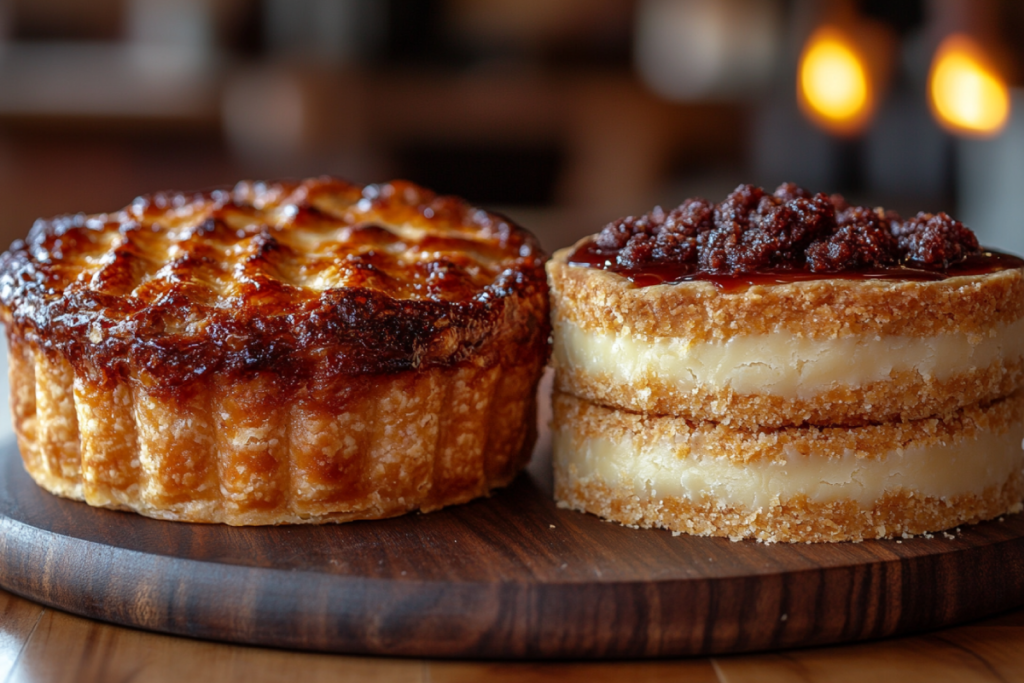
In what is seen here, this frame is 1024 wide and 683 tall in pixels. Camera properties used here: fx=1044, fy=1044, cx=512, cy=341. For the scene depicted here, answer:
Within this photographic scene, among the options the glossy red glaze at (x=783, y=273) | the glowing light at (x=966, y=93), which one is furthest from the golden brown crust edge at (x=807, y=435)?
the glowing light at (x=966, y=93)

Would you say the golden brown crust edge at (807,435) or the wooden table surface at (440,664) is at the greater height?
the golden brown crust edge at (807,435)

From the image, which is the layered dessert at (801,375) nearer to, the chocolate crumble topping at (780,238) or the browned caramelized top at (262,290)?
the chocolate crumble topping at (780,238)

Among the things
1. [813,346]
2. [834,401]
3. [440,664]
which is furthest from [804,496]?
[440,664]

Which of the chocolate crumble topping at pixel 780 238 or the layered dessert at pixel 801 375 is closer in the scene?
the layered dessert at pixel 801 375

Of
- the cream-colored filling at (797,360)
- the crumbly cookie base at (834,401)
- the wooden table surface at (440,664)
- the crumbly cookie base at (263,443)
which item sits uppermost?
the cream-colored filling at (797,360)

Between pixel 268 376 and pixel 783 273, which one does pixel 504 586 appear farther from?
pixel 783 273

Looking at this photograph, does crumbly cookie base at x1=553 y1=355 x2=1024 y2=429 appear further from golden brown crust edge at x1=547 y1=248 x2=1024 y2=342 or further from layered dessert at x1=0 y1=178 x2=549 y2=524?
layered dessert at x1=0 y1=178 x2=549 y2=524

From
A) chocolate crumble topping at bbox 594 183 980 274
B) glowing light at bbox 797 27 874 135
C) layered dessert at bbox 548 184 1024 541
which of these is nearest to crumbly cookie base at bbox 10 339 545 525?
layered dessert at bbox 548 184 1024 541
